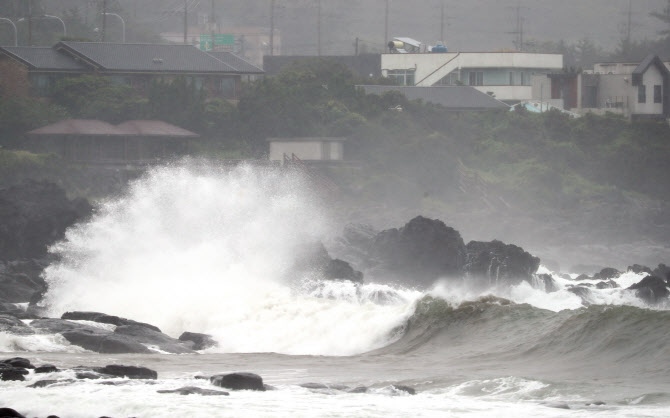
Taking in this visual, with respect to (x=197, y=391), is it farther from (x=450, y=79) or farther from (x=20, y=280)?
(x=450, y=79)

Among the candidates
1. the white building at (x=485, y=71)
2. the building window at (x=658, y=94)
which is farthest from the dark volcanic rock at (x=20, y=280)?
the building window at (x=658, y=94)

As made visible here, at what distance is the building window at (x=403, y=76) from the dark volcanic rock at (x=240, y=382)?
5893 centimetres

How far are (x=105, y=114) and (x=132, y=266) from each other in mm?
25879

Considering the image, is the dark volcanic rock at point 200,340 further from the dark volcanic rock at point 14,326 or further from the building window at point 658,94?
the building window at point 658,94

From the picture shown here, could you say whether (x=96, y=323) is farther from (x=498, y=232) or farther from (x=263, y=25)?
(x=263, y=25)

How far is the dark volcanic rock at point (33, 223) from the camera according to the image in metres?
36.8

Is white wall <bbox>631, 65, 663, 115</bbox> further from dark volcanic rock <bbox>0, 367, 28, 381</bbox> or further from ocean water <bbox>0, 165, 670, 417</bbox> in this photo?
dark volcanic rock <bbox>0, 367, 28, 381</bbox>

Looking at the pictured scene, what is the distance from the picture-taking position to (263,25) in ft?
521

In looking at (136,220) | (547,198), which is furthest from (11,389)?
(547,198)

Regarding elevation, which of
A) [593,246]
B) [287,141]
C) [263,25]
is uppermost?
[263,25]

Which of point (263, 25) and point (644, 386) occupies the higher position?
point (263, 25)

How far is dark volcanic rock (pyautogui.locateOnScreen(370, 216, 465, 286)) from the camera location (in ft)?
111

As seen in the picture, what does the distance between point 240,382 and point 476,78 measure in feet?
195

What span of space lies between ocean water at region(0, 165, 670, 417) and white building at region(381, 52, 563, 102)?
1279 inches
